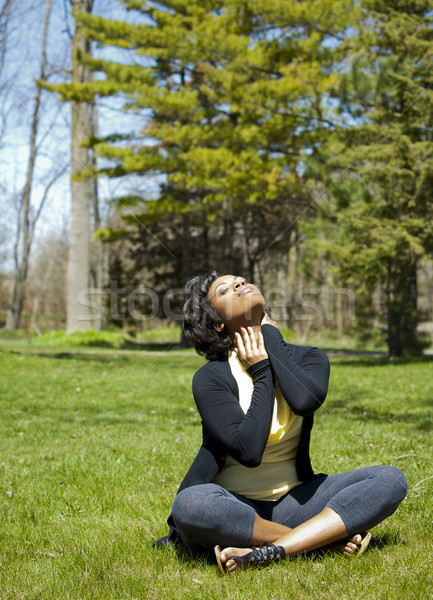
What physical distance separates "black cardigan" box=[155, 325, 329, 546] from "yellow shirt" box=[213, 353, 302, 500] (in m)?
0.04

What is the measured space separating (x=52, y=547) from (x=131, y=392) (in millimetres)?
5928

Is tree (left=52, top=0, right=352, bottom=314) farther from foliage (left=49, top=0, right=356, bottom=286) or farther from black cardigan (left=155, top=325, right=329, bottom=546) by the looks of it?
black cardigan (left=155, top=325, right=329, bottom=546)

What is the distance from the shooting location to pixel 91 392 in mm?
8734

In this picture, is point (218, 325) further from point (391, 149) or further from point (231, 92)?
point (231, 92)

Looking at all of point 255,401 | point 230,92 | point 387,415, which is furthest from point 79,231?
point 255,401

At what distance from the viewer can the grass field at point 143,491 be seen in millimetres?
2316

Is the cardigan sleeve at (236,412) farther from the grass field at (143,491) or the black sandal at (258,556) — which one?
the grass field at (143,491)

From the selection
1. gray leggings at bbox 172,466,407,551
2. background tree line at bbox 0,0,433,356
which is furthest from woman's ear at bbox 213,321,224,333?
background tree line at bbox 0,0,433,356

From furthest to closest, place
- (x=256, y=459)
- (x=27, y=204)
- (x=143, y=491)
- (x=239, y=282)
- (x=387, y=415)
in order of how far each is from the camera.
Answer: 1. (x=27, y=204)
2. (x=387, y=415)
3. (x=143, y=491)
4. (x=239, y=282)
5. (x=256, y=459)

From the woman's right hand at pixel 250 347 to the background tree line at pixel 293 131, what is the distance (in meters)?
9.18

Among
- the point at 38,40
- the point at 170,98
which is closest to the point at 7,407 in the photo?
the point at 170,98

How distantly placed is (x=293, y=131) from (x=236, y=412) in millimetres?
14405

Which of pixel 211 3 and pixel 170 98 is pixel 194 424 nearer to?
pixel 170 98

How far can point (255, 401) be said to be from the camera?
8.15 ft
